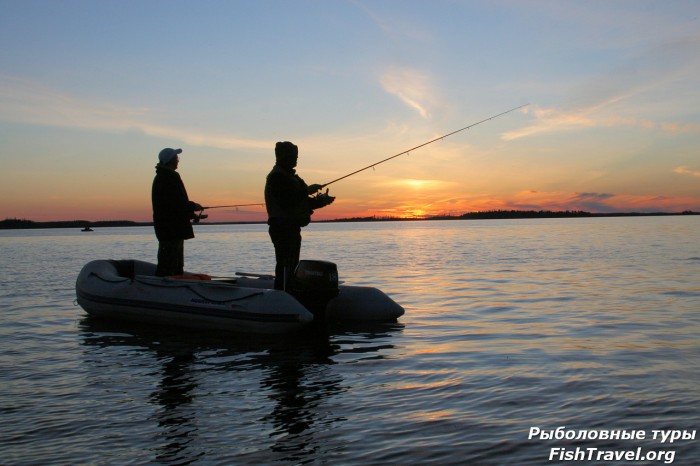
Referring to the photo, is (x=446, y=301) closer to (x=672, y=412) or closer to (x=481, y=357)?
(x=481, y=357)

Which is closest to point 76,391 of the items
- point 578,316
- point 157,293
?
point 157,293

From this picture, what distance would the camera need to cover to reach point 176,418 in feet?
17.4

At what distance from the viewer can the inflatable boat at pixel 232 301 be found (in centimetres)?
898

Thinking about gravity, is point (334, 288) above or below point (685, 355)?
above

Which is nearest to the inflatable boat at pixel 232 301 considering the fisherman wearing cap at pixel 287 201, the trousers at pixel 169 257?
the trousers at pixel 169 257

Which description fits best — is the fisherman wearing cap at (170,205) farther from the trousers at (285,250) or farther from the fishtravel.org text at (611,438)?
the fishtravel.org text at (611,438)

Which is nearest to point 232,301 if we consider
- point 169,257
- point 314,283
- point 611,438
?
point 314,283

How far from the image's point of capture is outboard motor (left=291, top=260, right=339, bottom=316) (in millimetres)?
9055

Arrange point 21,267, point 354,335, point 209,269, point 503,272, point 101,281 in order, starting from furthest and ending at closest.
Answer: point 21,267, point 209,269, point 503,272, point 101,281, point 354,335

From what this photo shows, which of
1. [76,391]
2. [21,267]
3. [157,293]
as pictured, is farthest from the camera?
[21,267]

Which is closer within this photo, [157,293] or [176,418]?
[176,418]

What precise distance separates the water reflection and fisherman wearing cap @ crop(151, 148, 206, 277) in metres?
1.36

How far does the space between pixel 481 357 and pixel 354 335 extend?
2234 millimetres

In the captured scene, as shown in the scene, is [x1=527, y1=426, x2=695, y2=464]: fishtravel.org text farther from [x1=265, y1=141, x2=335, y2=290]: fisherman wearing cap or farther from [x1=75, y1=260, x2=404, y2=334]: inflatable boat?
[x1=265, y1=141, x2=335, y2=290]: fisherman wearing cap
